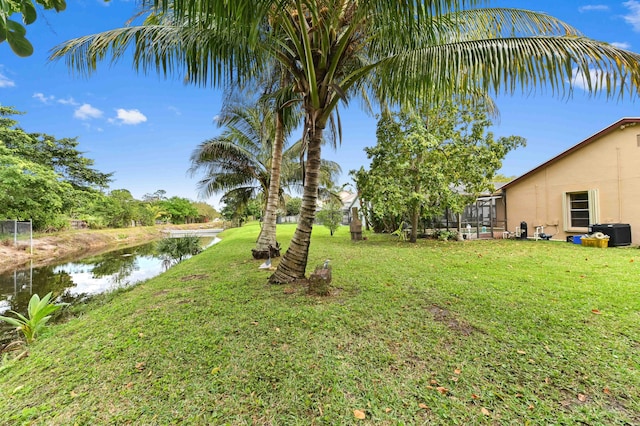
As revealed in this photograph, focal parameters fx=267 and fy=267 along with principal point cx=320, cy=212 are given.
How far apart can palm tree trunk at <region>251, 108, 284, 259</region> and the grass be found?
3360 mm

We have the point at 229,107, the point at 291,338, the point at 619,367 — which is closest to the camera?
the point at 619,367

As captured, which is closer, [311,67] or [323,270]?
[311,67]

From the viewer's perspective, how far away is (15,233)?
13.1 m

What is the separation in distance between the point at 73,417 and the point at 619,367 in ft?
15.0

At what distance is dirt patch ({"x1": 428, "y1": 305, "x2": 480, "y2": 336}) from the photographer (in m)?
3.20

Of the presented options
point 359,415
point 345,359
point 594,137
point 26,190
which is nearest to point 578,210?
point 594,137

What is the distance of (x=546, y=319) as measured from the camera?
11.3 feet

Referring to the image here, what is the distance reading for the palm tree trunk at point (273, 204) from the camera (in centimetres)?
764

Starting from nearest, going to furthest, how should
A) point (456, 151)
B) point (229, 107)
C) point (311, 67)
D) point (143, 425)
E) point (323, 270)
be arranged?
1. point (143, 425)
2. point (311, 67)
3. point (323, 270)
4. point (229, 107)
5. point (456, 151)

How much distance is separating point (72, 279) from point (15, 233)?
26.9 ft

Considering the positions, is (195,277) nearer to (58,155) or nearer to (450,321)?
(450,321)

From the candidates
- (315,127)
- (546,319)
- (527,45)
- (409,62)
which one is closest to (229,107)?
(315,127)

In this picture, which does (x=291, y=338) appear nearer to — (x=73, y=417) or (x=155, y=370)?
(x=155, y=370)

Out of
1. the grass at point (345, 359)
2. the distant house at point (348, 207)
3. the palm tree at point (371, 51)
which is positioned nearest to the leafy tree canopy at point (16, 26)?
the palm tree at point (371, 51)
